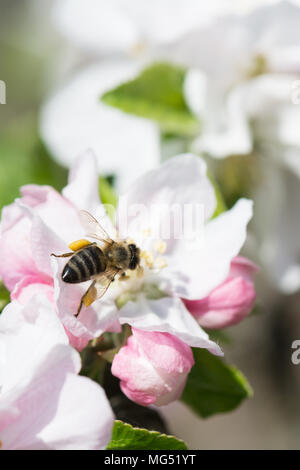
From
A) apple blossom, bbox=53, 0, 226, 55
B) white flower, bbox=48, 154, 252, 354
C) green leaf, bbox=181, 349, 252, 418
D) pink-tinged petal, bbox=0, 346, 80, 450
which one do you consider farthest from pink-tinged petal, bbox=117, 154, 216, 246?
apple blossom, bbox=53, 0, 226, 55

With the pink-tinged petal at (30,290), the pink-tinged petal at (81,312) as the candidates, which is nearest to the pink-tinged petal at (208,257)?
the pink-tinged petal at (81,312)

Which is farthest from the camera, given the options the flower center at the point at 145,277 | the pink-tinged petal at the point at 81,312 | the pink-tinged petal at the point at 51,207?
the flower center at the point at 145,277

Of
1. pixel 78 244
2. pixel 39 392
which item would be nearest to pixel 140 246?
pixel 78 244

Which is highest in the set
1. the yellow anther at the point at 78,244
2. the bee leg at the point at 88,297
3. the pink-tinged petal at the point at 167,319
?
the yellow anther at the point at 78,244

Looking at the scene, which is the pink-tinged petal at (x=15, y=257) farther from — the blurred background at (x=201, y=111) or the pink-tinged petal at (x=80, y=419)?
the blurred background at (x=201, y=111)
